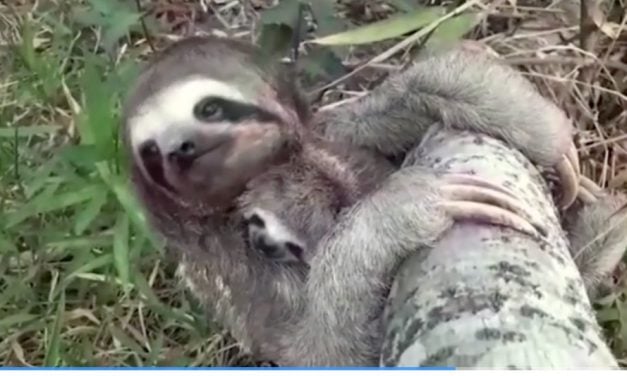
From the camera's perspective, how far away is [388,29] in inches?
55.2

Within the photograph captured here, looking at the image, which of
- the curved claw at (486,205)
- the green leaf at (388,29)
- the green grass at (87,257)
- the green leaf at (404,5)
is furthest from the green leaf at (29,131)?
the curved claw at (486,205)

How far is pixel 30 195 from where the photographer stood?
145 cm

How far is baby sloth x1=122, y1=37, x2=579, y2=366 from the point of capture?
3.28 feet

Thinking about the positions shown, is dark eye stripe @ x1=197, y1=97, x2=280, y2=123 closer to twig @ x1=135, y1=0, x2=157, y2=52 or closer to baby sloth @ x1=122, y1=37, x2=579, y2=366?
baby sloth @ x1=122, y1=37, x2=579, y2=366

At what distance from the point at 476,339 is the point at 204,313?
628 millimetres

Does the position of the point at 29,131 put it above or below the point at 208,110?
below

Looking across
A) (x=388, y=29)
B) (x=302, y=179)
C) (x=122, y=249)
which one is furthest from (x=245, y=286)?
(x=388, y=29)

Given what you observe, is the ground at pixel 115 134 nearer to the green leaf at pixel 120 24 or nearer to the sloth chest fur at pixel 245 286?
the green leaf at pixel 120 24

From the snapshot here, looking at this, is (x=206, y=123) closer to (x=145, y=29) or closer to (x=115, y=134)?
(x=115, y=134)

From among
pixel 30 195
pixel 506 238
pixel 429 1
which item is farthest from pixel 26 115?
pixel 506 238

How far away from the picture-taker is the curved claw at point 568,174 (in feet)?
3.65

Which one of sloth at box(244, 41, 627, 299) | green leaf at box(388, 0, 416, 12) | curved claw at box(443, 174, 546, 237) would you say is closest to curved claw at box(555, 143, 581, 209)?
sloth at box(244, 41, 627, 299)

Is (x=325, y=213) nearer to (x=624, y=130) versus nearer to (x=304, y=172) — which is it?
(x=304, y=172)

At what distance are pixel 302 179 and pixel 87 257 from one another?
1.38 ft
